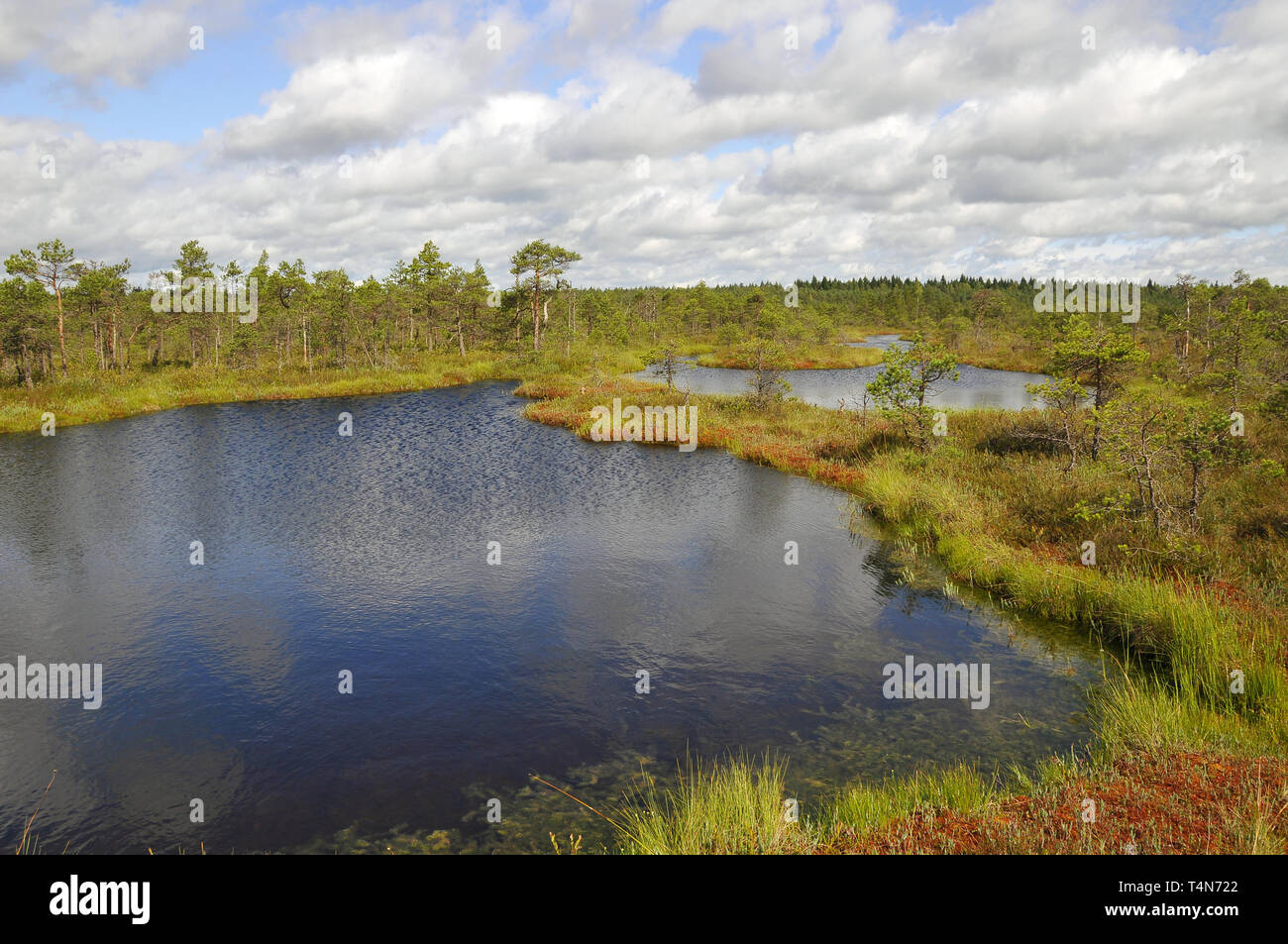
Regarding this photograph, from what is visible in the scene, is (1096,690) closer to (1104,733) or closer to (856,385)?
(1104,733)

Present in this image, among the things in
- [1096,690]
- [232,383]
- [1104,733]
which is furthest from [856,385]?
[232,383]

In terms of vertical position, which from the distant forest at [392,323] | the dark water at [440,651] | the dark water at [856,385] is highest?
the distant forest at [392,323]

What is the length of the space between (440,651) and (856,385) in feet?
184

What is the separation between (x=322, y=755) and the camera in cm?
1186

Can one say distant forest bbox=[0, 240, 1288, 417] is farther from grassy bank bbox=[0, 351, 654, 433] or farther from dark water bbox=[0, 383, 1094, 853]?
dark water bbox=[0, 383, 1094, 853]

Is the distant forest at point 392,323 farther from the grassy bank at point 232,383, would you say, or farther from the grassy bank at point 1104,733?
the grassy bank at point 1104,733

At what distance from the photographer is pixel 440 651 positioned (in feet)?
51.4

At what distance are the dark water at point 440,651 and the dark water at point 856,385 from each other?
2495cm

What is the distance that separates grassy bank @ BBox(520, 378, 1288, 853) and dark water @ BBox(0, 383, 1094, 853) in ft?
3.78

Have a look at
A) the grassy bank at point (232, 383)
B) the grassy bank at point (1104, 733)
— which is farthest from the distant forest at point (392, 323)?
the grassy bank at point (1104, 733)

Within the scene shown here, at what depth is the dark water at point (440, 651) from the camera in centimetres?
1116

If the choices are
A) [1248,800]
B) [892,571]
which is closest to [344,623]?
[892,571]

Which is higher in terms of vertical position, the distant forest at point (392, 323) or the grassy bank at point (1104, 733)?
the distant forest at point (392, 323)

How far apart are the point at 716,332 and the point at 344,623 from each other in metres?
111
